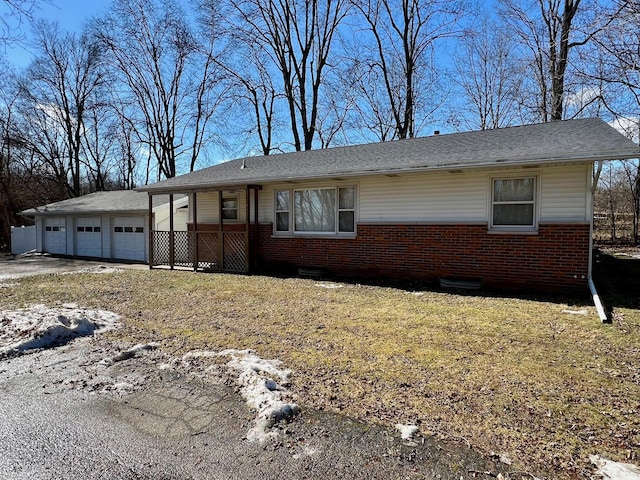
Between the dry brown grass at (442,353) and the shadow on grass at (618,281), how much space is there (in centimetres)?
71

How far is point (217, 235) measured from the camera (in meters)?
13.2

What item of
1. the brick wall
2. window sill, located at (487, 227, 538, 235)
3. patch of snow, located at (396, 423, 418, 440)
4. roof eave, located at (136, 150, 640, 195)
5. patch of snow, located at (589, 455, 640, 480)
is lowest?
patch of snow, located at (396, 423, 418, 440)

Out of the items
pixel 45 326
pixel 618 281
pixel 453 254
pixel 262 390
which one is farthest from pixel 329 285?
pixel 618 281

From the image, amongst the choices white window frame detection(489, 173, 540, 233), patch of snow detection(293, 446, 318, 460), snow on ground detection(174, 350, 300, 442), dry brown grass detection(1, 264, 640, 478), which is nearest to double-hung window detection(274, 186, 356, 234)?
dry brown grass detection(1, 264, 640, 478)

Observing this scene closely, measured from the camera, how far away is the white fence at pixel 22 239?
69.8 feet

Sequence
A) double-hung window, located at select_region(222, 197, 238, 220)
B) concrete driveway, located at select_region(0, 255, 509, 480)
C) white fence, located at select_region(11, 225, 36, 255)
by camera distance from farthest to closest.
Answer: white fence, located at select_region(11, 225, 36, 255) < double-hung window, located at select_region(222, 197, 238, 220) < concrete driveway, located at select_region(0, 255, 509, 480)

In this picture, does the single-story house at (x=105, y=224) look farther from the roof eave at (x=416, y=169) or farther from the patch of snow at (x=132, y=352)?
the patch of snow at (x=132, y=352)

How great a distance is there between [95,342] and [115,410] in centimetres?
223

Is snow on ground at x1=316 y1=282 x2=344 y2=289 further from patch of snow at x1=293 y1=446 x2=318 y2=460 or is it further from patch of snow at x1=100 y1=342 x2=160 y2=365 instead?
patch of snow at x1=293 y1=446 x2=318 y2=460

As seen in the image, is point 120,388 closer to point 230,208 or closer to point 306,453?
point 306,453

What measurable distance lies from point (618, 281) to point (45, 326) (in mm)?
11841

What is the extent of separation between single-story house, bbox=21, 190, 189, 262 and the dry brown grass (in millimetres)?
7722

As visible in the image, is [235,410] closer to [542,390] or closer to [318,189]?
[542,390]

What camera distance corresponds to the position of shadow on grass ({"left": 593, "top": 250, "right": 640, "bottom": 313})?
7.25 meters
